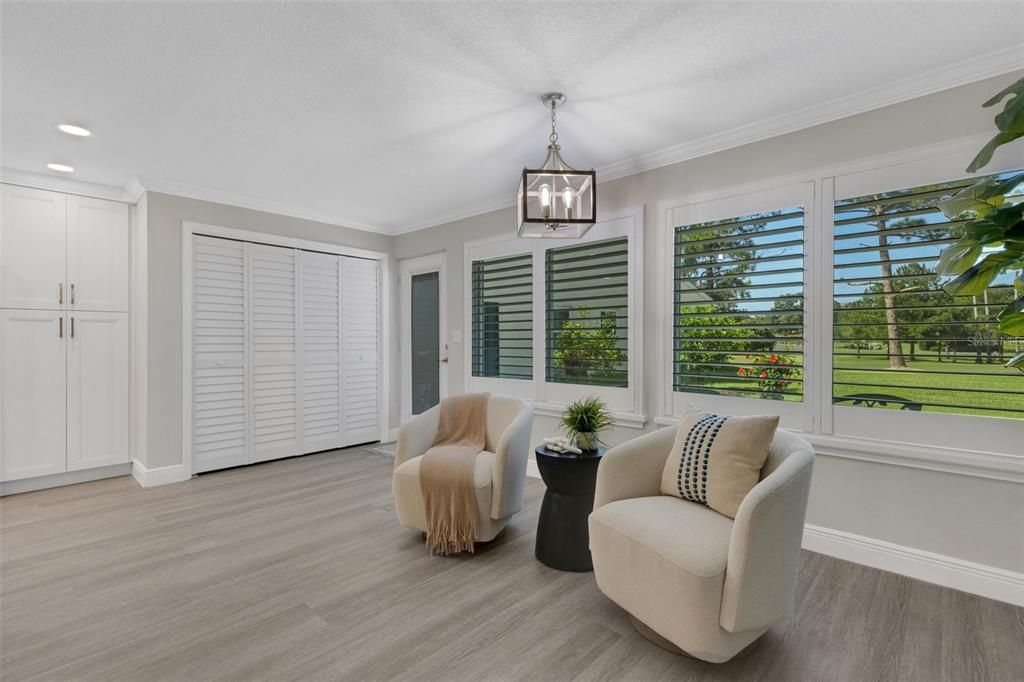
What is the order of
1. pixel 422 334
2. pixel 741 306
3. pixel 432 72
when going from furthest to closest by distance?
pixel 422 334, pixel 741 306, pixel 432 72

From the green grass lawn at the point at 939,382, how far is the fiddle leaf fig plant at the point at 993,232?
3.33 ft

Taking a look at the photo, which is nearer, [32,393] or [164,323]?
[32,393]

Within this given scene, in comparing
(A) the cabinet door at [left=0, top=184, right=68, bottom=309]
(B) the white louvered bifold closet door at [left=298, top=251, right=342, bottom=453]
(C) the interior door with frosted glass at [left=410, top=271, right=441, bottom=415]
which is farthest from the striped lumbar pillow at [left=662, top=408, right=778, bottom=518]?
(A) the cabinet door at [left=0, top=184, right=68, bottom=309]

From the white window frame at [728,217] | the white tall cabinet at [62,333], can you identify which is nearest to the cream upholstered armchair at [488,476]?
the white window frame at [728,217]

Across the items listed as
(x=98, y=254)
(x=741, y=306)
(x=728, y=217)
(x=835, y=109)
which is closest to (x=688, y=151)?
(x=728, y=217)

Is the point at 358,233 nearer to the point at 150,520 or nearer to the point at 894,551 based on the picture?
the point at 150,520

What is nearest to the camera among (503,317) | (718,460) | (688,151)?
(718,460)

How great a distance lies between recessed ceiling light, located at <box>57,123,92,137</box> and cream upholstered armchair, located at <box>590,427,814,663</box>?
382cm

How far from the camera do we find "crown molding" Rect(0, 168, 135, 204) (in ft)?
12.1

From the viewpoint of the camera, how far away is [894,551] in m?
2.51

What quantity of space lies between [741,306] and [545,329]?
162 centimetres

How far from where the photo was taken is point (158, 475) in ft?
13.1

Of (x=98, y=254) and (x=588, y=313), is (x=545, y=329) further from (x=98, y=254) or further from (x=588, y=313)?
(x=98, y=254)

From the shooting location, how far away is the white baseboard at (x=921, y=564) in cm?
224
